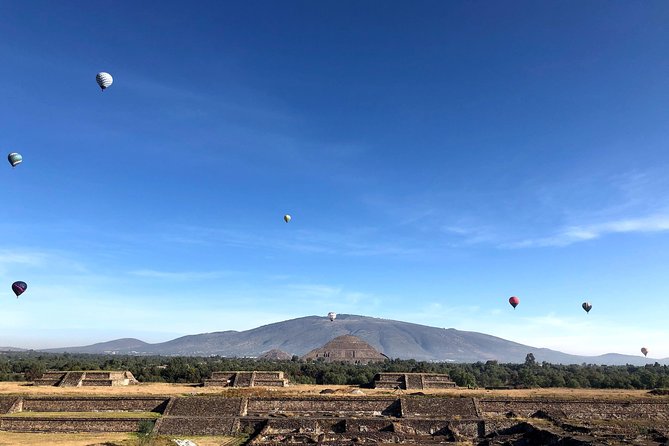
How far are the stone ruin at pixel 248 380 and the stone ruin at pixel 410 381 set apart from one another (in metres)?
11.5

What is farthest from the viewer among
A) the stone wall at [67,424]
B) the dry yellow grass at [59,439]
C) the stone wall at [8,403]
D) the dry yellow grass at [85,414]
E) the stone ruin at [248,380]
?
the stone ruin at [248,380]

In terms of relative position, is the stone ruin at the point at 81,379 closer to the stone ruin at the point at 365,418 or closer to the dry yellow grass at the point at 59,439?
the stone ruin at the point at 365,418

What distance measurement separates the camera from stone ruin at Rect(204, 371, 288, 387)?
2231 inches

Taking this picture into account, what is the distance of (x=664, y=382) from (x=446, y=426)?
51.1 metres

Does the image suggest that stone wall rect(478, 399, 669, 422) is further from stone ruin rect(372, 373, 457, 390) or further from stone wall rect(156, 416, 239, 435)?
stone wall rect(156, 416, 239, 435)

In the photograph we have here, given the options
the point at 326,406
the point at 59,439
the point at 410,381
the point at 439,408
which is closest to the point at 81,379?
the point at 59,439

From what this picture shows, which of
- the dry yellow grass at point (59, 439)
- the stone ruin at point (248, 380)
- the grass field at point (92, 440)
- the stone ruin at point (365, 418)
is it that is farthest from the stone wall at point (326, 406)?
the stone ruin at point (248, 380)

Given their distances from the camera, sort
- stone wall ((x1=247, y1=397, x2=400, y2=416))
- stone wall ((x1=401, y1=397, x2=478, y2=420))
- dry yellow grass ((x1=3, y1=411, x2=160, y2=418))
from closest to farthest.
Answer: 1. dry yellow grass ((x1=3, y1=411, x2=160, y2=418))
2. stone wall ((x1=401, y1=397, x2=478, y2=420))
3. stone wall ((x1=247, y1=397, x2=400, y2=416))

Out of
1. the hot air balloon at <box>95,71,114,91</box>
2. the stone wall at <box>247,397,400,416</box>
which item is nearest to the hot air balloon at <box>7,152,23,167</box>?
the hot air balloon at <box>95,71,114,91</box>

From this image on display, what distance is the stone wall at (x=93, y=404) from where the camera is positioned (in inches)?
1641

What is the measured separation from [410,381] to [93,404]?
32363 millimetres

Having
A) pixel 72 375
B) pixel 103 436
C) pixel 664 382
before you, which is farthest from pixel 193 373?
pixel 664 382

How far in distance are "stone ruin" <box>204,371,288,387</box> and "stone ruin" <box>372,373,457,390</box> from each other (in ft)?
37.6

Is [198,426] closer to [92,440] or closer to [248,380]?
[92,440]
